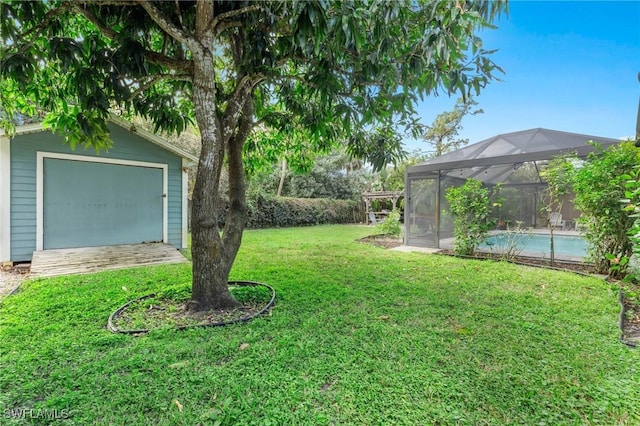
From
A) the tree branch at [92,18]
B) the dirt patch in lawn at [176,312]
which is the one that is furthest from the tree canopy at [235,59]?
the dirt patch in lawn at [176,312]

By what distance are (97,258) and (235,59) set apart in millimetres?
4759

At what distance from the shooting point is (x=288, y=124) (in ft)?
14.8

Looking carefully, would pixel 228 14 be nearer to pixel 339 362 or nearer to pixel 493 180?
pixel 339 362

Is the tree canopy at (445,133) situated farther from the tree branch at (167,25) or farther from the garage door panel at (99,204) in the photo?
the tree branch at (167,25)

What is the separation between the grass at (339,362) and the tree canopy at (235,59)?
94 cm

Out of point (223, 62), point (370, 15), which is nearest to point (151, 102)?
point (223, 62)

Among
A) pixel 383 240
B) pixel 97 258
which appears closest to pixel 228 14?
pixel 97 258

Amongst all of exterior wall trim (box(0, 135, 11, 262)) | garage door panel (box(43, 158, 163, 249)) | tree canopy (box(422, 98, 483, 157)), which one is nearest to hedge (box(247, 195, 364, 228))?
garage door panel (box(43, 158, 163, 249))

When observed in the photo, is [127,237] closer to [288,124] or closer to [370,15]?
[288,124]

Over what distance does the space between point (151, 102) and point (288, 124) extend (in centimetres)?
192

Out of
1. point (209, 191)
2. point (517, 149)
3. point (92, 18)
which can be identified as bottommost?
point (209, 191)

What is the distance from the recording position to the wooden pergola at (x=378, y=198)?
15000 mm

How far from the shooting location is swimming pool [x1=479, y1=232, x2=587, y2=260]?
6.08 metres

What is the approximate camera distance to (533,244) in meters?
7.12
